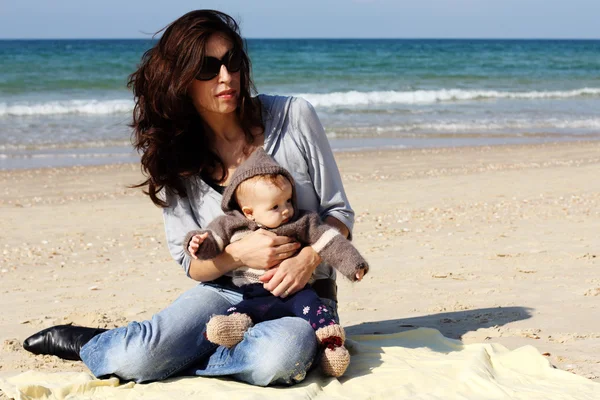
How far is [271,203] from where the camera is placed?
12.0ft

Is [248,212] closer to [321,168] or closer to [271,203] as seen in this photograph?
[271,203]

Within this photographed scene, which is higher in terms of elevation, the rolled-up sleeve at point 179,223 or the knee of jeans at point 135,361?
the rolled-up sleeve at point 179,223

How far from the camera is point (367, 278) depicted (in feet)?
19.1

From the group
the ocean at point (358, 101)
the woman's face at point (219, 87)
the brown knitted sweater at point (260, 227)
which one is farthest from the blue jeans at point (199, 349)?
the ocean at point (358, 101)

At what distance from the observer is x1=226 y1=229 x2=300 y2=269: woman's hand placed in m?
3.66

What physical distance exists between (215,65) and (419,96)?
21.5m

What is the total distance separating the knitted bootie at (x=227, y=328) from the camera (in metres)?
3.58

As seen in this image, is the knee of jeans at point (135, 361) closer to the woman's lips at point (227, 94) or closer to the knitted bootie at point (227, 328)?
the knitted bootie at point (227, 328)

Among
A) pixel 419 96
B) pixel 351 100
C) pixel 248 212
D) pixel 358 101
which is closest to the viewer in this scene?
pixel 248 212

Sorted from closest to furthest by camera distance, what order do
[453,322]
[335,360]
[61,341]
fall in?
[335,360] < [61,341] < [453,322]

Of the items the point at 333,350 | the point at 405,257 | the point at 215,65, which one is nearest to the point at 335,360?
the point at 333,350

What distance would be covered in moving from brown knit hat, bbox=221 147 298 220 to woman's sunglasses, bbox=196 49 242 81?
41 cm

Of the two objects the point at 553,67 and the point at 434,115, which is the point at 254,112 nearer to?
the point at 434,115

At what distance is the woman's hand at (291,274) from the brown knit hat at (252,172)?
199mm
